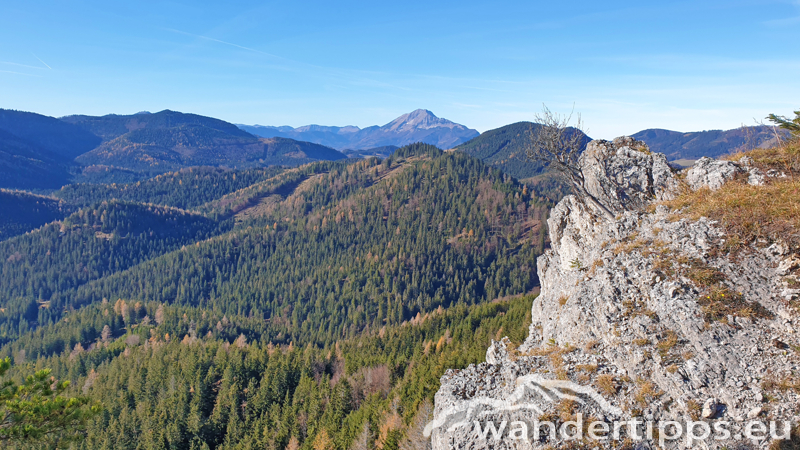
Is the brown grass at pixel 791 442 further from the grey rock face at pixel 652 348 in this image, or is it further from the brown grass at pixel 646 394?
the brown grass at pixel 646 394

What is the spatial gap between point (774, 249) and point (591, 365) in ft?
34.1

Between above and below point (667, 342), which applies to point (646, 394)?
below

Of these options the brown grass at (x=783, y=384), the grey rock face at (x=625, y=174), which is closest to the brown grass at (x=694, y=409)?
the brown grass at (x=783, y=384)

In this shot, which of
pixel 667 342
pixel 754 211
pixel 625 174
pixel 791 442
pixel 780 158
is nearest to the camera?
pixel 791 442

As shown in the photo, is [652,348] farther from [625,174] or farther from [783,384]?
[625,174]

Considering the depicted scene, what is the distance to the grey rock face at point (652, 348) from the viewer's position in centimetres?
1619

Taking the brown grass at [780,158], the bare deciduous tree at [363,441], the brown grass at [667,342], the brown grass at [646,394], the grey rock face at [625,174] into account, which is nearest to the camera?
the brown grass at [646,394]

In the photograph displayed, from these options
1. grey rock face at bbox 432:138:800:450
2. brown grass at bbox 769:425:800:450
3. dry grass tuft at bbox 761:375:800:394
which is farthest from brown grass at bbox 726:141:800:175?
brown grass at bbox 769:425:800:450

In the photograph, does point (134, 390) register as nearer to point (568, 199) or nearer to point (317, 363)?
point (317, 363)

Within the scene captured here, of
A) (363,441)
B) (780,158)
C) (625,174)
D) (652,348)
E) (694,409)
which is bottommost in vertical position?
(363,441)

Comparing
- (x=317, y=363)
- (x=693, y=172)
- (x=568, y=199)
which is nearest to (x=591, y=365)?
(x=693, y=172)

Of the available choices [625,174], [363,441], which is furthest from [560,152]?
[363,441]

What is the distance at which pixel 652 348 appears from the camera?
716 inches

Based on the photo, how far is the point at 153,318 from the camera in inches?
7392
